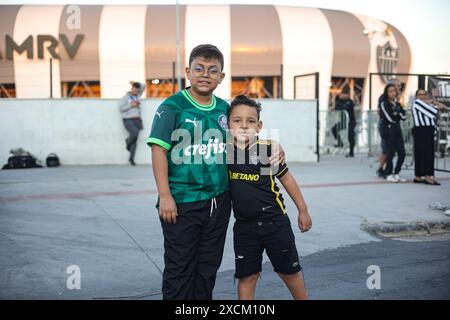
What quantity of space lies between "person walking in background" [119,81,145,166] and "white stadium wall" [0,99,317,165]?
388 millimetres

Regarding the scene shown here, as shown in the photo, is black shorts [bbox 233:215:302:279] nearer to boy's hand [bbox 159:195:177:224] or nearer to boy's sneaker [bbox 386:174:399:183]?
boy's hand [bbox 159:195:177:224]

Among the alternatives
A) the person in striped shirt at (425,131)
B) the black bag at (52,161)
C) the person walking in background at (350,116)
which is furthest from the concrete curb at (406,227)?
the person walking in background at (350,116)

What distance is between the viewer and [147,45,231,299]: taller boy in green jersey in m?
2.94

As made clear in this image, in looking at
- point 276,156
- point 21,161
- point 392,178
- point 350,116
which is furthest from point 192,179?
point 350,116

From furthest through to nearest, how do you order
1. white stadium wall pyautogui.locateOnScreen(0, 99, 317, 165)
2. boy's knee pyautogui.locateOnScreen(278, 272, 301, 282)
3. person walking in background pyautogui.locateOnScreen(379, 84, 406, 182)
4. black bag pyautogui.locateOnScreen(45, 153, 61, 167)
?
white stadium wall pyautogui.locateOnScreen(0, 99, 317, 165) → black bag pyautogui.locateOnScreen(45, 153, 61, 167) → person walking in background pyautogui.locateOnScreen(379, 84, 406, 182) → boy's knee pyautogui.locateOnScreen(278, 272, 301, 282)

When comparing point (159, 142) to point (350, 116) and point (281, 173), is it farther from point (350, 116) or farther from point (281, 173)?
point (350, 116)

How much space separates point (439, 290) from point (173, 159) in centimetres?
231

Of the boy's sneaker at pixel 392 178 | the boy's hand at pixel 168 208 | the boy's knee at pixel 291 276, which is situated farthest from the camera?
the boy's sneaker at pixel 392 178

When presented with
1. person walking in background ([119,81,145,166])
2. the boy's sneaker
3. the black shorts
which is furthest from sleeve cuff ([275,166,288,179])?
person walking in background ([119,81,145,166])

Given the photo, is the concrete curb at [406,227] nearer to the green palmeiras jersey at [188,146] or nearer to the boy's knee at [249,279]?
the boy's knee at [249,279]

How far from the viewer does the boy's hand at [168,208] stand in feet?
9.55

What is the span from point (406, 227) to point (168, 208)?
3972 mm
